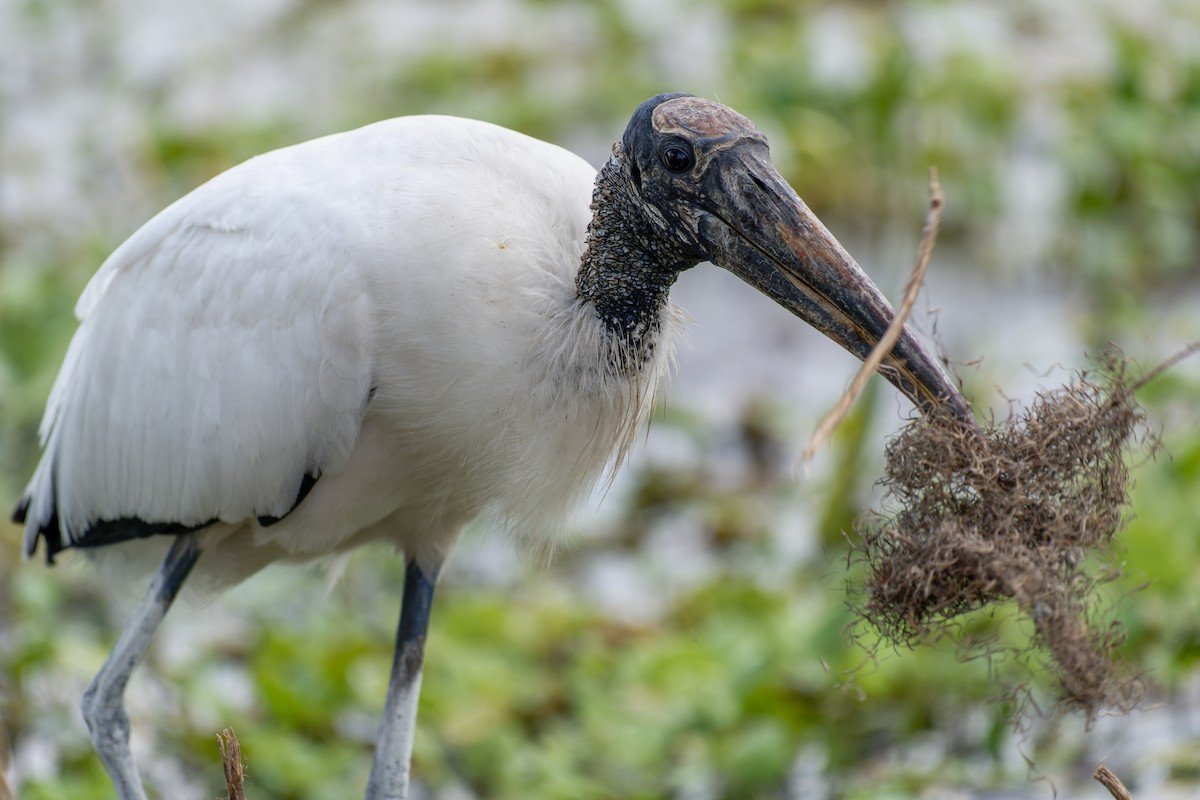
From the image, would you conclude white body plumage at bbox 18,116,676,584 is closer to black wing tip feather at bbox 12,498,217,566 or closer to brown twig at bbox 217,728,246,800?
black wing tip feather at bbox 12,498,217,566

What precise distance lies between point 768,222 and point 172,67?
6397mm

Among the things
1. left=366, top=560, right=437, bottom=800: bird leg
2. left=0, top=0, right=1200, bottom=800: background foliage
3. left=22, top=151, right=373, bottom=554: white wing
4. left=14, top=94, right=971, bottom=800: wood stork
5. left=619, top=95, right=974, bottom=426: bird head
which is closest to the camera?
left=619, top=95, right=974, bottom=426: bird head

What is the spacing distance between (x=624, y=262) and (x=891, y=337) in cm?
70

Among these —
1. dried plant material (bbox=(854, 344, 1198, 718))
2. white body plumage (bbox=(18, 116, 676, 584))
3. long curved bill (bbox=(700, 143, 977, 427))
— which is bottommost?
white body plumage (bbox=(18, 116, 676, 584))

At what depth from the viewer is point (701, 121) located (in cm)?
283

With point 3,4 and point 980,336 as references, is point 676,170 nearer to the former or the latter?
point 980,336

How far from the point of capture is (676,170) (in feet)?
9.37

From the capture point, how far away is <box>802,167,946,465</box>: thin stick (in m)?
2.17

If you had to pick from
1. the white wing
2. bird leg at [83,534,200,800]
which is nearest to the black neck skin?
the white wing

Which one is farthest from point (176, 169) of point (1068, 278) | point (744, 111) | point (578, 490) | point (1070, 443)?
point (1070, 443)

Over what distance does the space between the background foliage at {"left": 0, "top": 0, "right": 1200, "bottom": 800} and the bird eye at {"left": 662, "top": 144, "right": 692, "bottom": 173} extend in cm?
68

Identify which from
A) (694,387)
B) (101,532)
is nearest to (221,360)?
(101,532)

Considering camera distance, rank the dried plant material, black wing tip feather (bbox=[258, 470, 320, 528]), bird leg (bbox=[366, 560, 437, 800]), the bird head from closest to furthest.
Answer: the dried plant material → the bird head → black wing tip feather (bbox=[258, 470, 320, 528]) → bird leg (bbox=[366, 560, 437, 800])

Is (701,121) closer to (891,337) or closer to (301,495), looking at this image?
(891,337)
